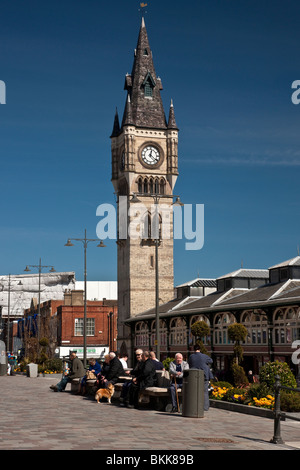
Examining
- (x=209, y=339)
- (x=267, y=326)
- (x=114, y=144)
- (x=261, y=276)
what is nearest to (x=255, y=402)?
(x=267, y=326)

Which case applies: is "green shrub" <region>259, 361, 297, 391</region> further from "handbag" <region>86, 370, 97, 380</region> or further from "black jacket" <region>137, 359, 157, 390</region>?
"handbag" <region>86, 370, 97, 380</region>

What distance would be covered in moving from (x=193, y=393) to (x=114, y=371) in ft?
20.0

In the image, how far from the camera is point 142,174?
91250mm

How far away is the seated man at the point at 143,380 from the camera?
→ 1870 centimetres

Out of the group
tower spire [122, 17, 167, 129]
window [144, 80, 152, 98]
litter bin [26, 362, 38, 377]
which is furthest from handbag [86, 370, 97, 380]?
window [144, 80, 152, 98]

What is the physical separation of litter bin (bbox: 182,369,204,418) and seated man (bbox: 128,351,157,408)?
232 centimetres

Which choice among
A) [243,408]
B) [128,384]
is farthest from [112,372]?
[243,408]

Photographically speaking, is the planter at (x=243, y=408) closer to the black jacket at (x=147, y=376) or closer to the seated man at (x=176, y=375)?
the seated man at (x=176, y=375)

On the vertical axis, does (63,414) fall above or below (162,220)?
below

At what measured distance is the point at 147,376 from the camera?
18.7 meters

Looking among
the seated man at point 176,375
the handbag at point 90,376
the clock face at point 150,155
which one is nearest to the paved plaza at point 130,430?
the seated man at point 176,375

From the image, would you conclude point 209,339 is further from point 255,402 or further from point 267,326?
point 255,402

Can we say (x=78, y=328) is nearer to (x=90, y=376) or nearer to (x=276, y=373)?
(x=90, y=376)
